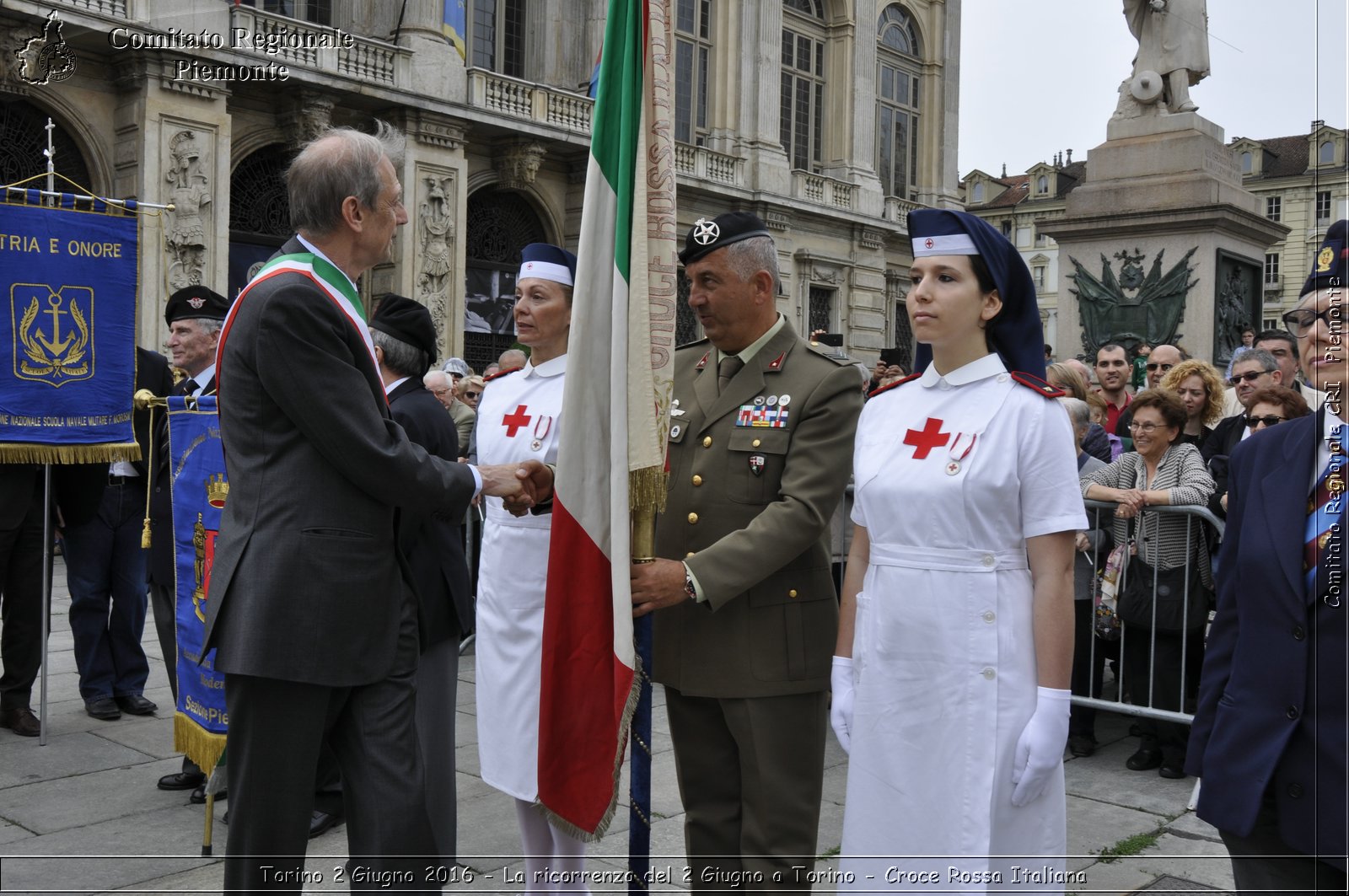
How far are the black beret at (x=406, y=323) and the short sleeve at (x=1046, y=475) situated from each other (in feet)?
7.01

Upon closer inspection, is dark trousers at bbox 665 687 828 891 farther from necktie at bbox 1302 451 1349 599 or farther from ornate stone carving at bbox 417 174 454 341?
ornate stone carving at bbox 417 174 454 341

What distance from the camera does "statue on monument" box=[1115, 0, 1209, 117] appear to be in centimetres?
1056

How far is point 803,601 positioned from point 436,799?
1.41 metres

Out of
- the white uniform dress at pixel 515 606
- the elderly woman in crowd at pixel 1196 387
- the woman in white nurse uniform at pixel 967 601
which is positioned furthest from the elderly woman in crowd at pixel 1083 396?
the woman in white nurse uniform at pixel 967 601

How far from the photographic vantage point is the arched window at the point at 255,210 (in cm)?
1681

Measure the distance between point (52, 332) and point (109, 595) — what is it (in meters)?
1.52

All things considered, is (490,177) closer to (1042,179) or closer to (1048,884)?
(1048,884)

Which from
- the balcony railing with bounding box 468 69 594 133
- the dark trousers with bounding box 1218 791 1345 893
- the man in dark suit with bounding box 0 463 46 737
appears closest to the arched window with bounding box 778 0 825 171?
the balcony railing with bounding box 468 69 594 133

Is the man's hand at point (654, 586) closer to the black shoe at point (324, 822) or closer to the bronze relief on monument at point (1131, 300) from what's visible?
the black shoe at point (324, 822)

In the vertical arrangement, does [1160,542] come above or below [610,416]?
below

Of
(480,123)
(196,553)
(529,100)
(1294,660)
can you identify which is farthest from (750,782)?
(529,100)

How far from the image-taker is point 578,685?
9.70 feet

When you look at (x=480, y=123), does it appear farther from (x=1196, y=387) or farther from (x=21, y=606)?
(x=1196, y=387)

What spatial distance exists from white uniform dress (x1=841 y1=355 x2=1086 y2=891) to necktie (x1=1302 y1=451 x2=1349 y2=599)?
46cm
